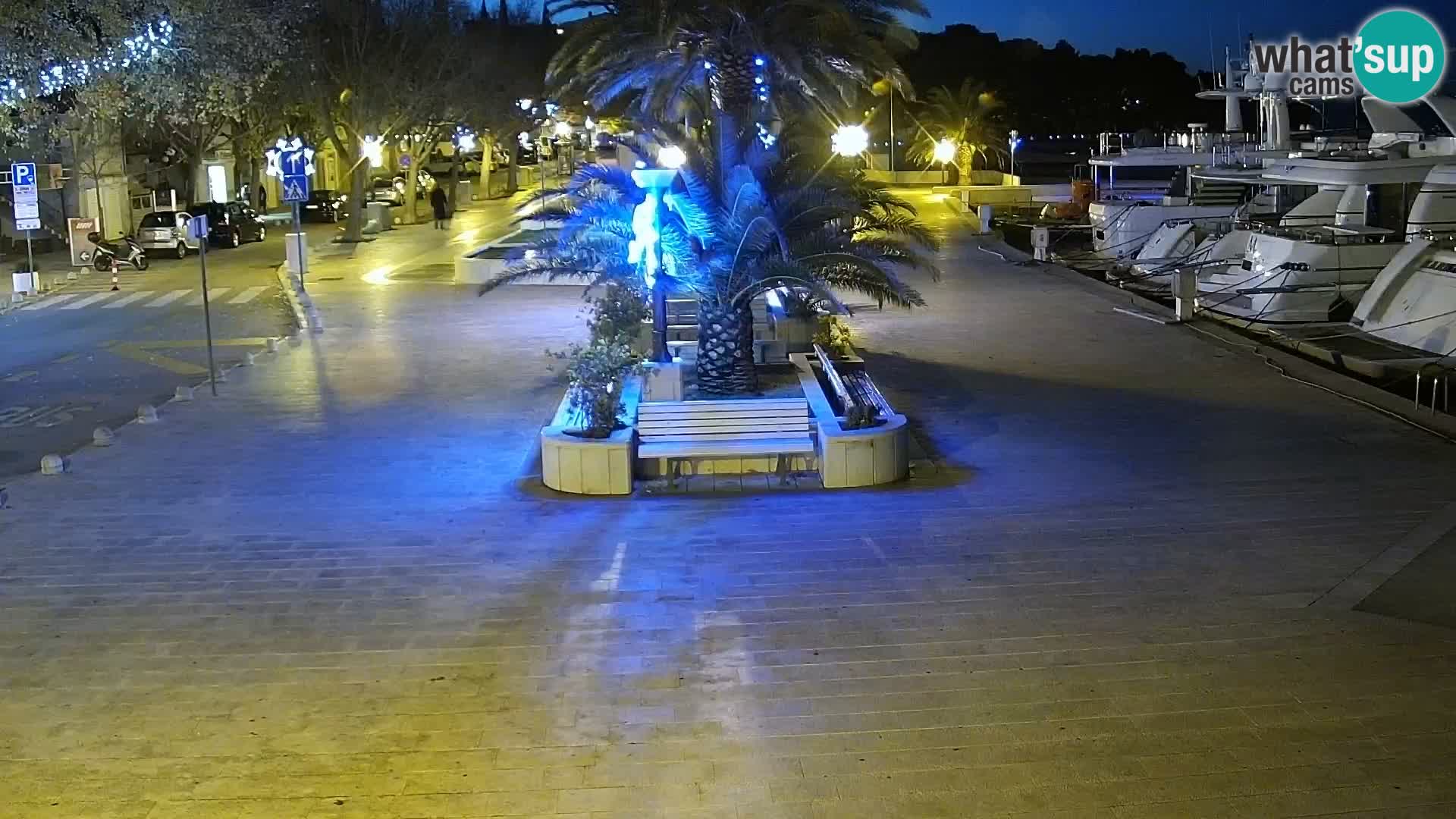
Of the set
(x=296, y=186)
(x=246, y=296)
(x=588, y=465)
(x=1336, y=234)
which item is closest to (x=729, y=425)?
(x=588, y=465)

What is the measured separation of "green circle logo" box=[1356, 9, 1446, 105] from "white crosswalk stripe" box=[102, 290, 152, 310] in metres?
22.3

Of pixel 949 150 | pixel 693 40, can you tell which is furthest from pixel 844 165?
pixel 949 150

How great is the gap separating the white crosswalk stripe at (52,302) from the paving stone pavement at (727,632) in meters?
14.7

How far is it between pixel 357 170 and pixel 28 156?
8.79 m

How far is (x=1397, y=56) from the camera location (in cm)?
2180

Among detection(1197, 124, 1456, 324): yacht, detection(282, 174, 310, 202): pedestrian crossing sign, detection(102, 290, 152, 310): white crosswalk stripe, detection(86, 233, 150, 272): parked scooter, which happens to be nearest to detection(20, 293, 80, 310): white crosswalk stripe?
detection(102, 290, 152, 310): white crosswalk stripe

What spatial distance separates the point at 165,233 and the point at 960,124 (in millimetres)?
42218

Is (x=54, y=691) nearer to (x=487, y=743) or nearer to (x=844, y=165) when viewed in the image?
(x=487, y=743)

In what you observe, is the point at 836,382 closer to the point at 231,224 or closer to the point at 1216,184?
the point at 1216,184

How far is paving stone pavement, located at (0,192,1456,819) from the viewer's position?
20.5ft

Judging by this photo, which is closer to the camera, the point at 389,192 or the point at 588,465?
the point at 588,465

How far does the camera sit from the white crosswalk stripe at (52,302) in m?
27.2

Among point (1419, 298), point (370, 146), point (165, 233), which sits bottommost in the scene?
point (1419, 298)

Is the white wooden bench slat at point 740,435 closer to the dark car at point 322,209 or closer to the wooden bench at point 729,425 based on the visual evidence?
the wooden bench at point 729,425
